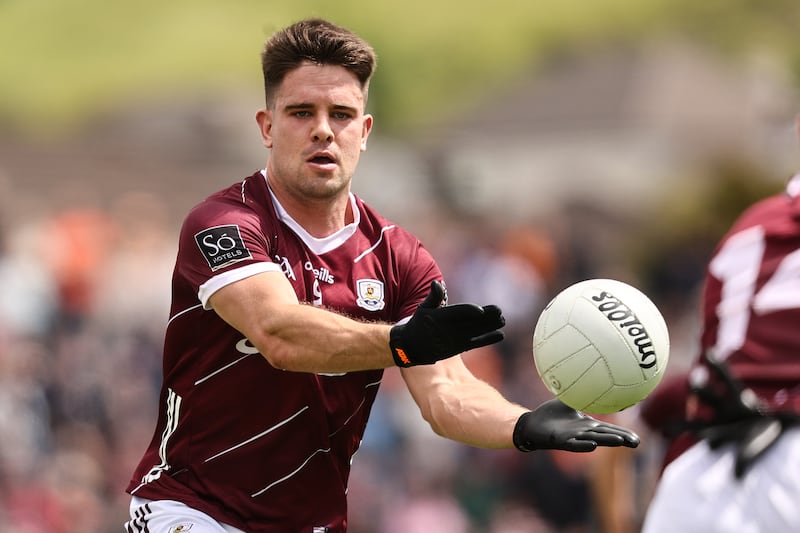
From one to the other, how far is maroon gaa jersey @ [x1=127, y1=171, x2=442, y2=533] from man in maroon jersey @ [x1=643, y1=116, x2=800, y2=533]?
1378mm

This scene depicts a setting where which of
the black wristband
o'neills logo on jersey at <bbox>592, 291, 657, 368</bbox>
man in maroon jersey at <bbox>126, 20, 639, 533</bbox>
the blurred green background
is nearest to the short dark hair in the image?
man in maroon jersey at <bbox>126, 20, 639, 533</bbox>

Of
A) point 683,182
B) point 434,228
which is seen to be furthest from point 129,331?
point 683,182

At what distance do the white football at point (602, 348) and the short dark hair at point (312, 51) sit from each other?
137 cm

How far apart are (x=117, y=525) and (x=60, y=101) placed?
9144mm

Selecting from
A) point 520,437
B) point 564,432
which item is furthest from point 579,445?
point 520,437

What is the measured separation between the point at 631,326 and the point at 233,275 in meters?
1.56

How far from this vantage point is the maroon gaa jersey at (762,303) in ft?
17.6

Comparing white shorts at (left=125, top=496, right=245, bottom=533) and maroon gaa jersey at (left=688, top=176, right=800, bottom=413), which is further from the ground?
maroon gaa jersey at (left=688, top=176, right=800, bottom=413)

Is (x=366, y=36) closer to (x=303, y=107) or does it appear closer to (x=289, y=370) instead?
(x=303, y=107)

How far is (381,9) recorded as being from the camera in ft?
65.9

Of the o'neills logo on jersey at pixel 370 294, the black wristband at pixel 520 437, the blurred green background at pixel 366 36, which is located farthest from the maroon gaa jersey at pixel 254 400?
the blurred green background at pixel 366 36

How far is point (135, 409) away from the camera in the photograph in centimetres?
1288

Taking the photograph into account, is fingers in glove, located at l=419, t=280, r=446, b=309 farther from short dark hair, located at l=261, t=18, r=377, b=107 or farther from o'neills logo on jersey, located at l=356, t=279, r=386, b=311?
short dark hair, located at l=261, t=18, r=377, b=107

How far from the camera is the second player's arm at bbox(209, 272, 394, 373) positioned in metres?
5.14
